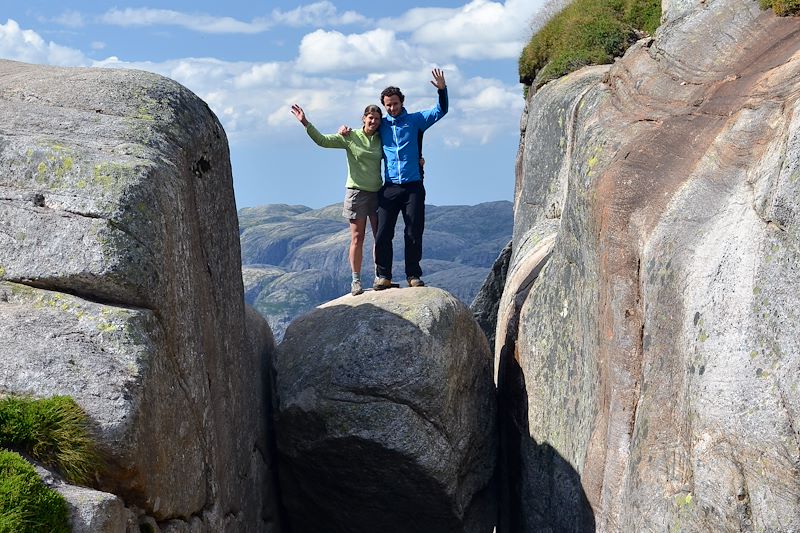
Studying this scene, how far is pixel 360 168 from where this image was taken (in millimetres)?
20922

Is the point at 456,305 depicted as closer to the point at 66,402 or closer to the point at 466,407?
the point at 466,407

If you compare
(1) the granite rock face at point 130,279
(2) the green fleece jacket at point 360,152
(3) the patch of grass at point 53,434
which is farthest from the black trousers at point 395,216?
(3) the patch of grass at point 53,434

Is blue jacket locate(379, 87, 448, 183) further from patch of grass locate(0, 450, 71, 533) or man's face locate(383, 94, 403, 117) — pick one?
patch of grass locate(0, 450, 71, 533)

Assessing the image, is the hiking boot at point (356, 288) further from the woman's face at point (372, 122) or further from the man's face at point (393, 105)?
the man's face at point (393, 105)

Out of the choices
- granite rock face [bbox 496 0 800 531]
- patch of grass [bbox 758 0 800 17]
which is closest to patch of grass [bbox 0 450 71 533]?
granite rock face [bbox 496 0 800 531]

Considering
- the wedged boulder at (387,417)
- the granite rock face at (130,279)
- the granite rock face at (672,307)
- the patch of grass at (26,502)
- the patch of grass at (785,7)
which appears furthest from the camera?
the wedged boulder at (387,417)

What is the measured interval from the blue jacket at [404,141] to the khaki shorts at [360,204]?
1.90 ft

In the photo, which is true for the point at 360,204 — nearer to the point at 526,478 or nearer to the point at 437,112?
the point at 437,112

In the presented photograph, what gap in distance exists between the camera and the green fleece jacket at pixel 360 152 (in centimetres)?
2080

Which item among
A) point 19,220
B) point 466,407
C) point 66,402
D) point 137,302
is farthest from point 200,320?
point 466,407

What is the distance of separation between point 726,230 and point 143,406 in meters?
7.90

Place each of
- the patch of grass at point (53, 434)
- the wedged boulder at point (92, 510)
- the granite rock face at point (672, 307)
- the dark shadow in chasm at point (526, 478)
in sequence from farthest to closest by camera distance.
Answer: the dark shadow in chasm at point (526, 478) → the granite rock face at point (672, 307) → the patch of grass at point (53, 434) → the wedged boulder at point (92, 510)

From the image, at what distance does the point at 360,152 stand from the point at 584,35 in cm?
1275

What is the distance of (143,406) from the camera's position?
11891 millimetres
